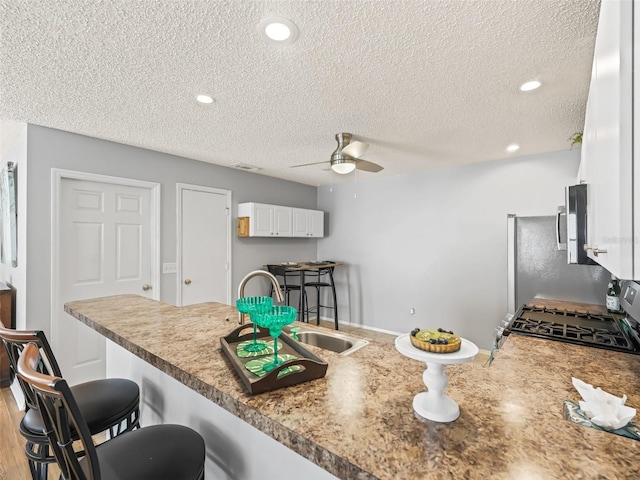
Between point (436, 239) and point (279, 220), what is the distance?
232cm

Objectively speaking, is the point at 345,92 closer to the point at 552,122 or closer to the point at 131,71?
the point at 131,71

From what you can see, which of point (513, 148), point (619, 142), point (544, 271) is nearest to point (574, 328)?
point (544, 271)

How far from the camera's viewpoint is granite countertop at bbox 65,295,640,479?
0.62 meters

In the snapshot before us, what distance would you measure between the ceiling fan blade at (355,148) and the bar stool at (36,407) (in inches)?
87.3

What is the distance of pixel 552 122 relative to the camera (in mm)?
2639

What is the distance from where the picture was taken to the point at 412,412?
2.62ft

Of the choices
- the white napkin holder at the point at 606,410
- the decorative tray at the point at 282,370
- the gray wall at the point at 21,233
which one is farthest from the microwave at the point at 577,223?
the gray wall at the point at 21,233

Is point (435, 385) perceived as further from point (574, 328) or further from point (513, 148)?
point (513, 148)

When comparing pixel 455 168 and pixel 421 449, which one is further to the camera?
pixel 455 168

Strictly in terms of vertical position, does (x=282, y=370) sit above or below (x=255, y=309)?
below

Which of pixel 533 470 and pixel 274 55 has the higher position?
pixel 274 55

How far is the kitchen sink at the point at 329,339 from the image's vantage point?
1640mm

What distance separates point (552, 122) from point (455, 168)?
160 centimetres

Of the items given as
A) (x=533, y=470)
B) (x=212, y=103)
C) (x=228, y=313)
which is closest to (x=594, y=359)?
(x=533, y=470)
